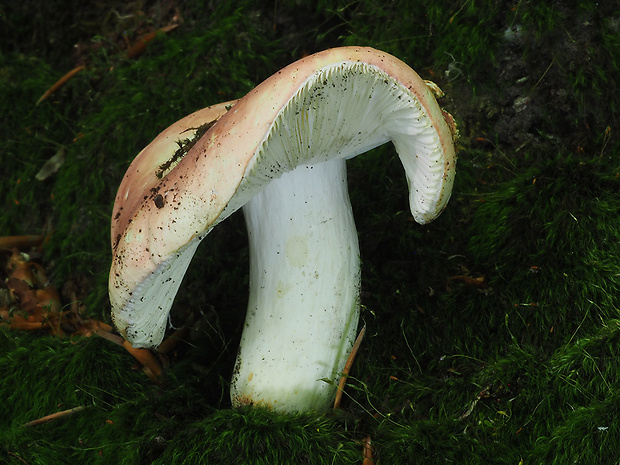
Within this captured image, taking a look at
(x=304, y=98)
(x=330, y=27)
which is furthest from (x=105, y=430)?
(x=330, y=27)

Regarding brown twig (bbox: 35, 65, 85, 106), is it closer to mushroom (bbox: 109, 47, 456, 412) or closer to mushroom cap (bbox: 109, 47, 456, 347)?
mushroom (bbox: 109, 47, 456, 412)

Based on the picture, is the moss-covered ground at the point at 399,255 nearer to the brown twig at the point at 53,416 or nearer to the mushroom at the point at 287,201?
the brown twig at the point at 53,416

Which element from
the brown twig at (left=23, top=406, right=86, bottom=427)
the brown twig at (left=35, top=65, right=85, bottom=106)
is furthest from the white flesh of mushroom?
the brown twig at (left=35, top=65, right=85, bottom=106)

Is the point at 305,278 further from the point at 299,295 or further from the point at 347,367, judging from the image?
the point at 347,367

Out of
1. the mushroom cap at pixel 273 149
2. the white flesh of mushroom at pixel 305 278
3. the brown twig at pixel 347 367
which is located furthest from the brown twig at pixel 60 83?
the brown twig at pixel 347 367

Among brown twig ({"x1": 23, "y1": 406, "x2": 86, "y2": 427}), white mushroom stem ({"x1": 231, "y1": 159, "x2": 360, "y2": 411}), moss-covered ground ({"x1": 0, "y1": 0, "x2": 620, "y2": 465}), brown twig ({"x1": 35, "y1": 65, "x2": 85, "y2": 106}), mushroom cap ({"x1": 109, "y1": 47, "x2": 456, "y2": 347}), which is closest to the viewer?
mushroom cap ({"x1": 109, "y1": 47, "x2": 456, "y2": 347})

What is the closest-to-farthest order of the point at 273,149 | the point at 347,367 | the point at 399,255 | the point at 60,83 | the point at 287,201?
the point at 273,149
the point at 287,201
the point at 347,367
the point at 399,255
the point at 60,83

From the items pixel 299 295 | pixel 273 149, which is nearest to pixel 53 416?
pixel 299 295
